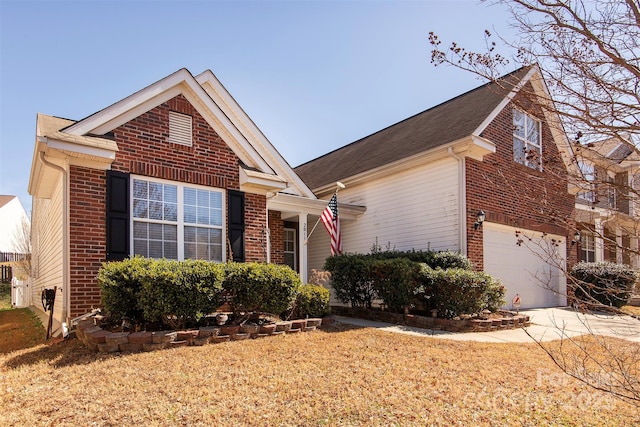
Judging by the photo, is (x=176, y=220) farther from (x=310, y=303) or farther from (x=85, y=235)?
(x=310, y=303)

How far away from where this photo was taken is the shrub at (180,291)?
21.0ft

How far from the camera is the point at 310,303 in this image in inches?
336

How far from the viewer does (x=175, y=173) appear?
859 cm

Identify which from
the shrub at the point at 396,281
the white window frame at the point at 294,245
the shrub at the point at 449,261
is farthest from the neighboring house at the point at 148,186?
the white window frame at the point at 294,245

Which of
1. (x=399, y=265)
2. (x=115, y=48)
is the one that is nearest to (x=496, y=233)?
(x=399, y=265)

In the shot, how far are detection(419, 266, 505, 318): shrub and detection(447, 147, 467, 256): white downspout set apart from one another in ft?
5.44

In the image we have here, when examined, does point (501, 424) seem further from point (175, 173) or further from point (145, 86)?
point (145, 86)

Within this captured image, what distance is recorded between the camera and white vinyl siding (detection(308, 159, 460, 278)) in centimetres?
1145

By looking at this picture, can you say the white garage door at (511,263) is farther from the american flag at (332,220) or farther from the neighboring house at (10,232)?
the neighboring house at (10,232)

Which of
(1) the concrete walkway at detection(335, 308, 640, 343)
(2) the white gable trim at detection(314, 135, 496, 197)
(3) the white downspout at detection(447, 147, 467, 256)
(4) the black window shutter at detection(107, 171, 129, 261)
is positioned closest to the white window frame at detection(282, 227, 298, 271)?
(2) the white gable trim at detection(314, 135, 496, 197)

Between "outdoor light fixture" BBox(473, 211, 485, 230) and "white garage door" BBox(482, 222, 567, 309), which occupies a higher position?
"outdoor light fixture" BBox(473, 211, 485, 230)

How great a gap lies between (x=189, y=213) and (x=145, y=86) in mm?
2650

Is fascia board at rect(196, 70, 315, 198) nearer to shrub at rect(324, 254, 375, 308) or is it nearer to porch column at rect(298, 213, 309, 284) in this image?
porch column at rect(298, 213, 309, 284)

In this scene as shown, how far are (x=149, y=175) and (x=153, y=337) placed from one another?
3390 millimetres
